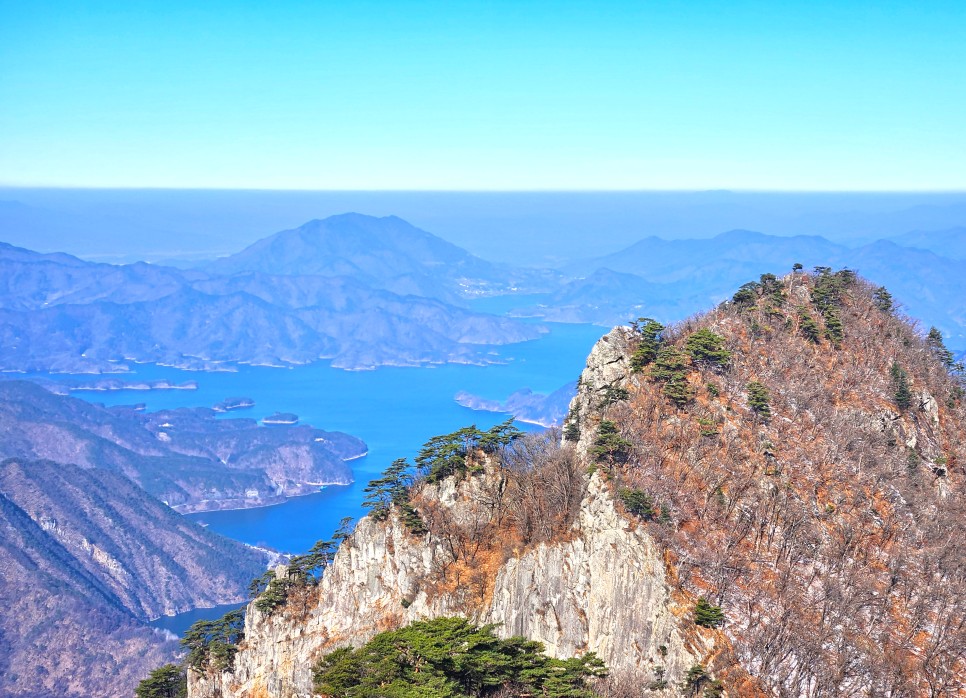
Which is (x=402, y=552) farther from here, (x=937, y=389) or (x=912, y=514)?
(x=937, y=389)

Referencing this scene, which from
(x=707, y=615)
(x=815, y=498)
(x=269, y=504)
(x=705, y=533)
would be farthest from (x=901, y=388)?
(x=269, y=504)

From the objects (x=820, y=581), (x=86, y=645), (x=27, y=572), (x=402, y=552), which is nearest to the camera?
(x=820, y=581)

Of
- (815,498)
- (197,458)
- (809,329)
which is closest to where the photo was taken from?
(815,498)

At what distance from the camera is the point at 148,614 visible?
424 feet

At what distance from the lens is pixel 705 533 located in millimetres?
30875

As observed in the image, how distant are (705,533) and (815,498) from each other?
16.7ft

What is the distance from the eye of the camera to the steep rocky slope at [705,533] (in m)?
27.8

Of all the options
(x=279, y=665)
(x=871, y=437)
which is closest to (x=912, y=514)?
(x=871, y=437)

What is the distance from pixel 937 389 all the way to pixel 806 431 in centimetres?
1112

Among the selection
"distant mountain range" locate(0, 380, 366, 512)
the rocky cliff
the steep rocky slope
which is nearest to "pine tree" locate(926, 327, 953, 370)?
the steep rocky slope

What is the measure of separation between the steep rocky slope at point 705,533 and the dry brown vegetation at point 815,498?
8 cm

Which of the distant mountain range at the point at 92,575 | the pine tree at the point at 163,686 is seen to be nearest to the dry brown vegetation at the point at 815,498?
the pine tree at the point at 163,686

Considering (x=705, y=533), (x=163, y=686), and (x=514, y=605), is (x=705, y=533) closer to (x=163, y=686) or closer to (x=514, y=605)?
(x=514, y=605)

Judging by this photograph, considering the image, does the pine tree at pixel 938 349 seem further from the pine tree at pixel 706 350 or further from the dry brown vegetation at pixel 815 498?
the pine tree at pixel 706 350
